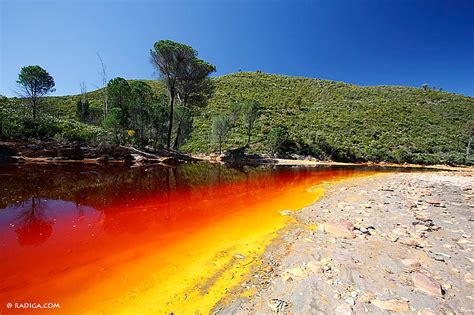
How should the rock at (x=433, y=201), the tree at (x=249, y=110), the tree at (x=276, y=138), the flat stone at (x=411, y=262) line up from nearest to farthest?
the flat stone at (x=411, y=262) → the rock at (x=433, y=201) → the tree at (x=276, y=138) → the tree at (x=249, y=110)

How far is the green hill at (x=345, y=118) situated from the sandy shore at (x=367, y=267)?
100 feet

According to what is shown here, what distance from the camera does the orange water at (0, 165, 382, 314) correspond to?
11.5 feet

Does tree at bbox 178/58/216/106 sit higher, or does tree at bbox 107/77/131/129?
tree at bbox 178/58/216/106

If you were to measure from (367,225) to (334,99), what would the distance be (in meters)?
67.4

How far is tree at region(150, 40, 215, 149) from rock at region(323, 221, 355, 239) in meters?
24.9

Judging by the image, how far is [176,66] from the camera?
2839 cm

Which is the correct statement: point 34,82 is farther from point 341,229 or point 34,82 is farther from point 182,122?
point 341,229

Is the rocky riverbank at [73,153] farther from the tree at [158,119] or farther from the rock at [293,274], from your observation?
the rock at [293,274]

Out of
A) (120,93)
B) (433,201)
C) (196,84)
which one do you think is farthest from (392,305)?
(196,84)

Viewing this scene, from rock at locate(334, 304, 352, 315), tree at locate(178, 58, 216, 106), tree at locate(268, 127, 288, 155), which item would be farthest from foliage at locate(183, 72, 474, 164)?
rock at locate(334, 304, 352, 315)

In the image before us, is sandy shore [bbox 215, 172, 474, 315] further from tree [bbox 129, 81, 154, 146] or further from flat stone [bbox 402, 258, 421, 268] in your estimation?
tree [bbox 129, 81, 154, 146]

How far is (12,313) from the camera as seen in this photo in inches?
124

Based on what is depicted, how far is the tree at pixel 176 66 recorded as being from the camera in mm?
27422

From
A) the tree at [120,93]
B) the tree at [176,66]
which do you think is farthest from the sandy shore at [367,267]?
the tree at [176,66]
